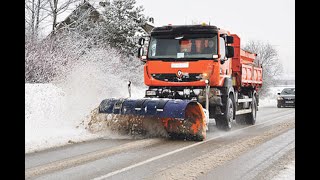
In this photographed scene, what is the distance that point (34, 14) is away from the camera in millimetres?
27141

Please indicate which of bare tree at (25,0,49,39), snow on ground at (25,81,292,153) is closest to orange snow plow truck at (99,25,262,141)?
snow on ground at (25,81,292,153)

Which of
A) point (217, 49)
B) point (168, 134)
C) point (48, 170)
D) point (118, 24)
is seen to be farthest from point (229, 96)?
point (118, 24)

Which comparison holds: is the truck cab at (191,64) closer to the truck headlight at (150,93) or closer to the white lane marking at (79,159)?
the truck headlight at (150,93)

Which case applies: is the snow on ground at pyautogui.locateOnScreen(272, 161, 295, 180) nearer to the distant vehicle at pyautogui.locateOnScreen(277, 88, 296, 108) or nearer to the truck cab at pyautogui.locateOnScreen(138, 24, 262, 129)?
the truck cab at pyautogui.locateOnScreen(138, 24, 262, 129)

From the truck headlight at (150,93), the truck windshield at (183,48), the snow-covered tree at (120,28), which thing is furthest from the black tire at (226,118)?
the snow-covered tree at (120,28)

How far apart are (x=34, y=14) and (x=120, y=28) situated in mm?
7779

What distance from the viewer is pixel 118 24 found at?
33281 mm

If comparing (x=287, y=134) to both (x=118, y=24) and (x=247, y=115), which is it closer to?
(x=247, y=115)

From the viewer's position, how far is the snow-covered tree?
32.9m

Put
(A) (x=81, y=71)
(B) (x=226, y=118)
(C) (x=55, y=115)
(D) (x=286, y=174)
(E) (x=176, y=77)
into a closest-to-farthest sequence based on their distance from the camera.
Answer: (D) (x=286, y=174) → (E) (x=176, y=77) → (B) (x=226, y=118) → (C) (x=55, y=115) → (A) (x=81, y=71)

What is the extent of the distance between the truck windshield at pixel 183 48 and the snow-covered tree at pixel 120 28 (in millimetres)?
22019

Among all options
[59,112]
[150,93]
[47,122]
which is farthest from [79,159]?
[59,112]

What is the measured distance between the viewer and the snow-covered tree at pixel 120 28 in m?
32.9

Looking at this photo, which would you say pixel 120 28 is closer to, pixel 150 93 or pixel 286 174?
pixel 150 93
